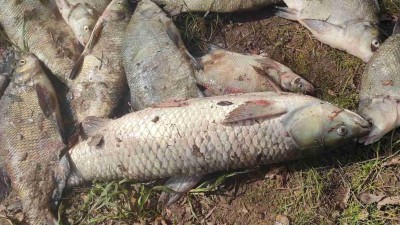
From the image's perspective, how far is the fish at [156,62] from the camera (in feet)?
13.4

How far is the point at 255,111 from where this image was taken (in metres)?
3.54

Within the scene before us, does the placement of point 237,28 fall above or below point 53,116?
above

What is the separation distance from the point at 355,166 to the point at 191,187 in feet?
4.36

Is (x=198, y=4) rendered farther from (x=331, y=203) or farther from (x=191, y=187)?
(x=331, y=203)

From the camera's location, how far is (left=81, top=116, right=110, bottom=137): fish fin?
3992 mm

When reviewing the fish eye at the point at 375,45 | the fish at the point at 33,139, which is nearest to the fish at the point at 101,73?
the fish at the point at 33,139

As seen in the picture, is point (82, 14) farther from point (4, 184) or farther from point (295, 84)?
point (295, 84)

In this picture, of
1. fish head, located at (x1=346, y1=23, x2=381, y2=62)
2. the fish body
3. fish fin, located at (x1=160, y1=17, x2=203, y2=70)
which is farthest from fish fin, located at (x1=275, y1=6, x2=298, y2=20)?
fish fin, located at (x1=160, y1=17, x2=203, y2=70)

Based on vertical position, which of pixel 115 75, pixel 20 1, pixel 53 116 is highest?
pixel 20 1

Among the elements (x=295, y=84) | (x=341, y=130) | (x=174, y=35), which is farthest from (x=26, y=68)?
(x=341, y=130)

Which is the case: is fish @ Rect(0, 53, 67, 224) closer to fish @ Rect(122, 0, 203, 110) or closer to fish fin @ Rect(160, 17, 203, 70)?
fish @ Rect(122, 0, 203, 110)

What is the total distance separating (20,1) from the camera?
190 inches

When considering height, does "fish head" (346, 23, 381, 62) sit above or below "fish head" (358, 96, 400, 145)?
above

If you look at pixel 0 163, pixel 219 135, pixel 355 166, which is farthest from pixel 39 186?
pixel 355 166
